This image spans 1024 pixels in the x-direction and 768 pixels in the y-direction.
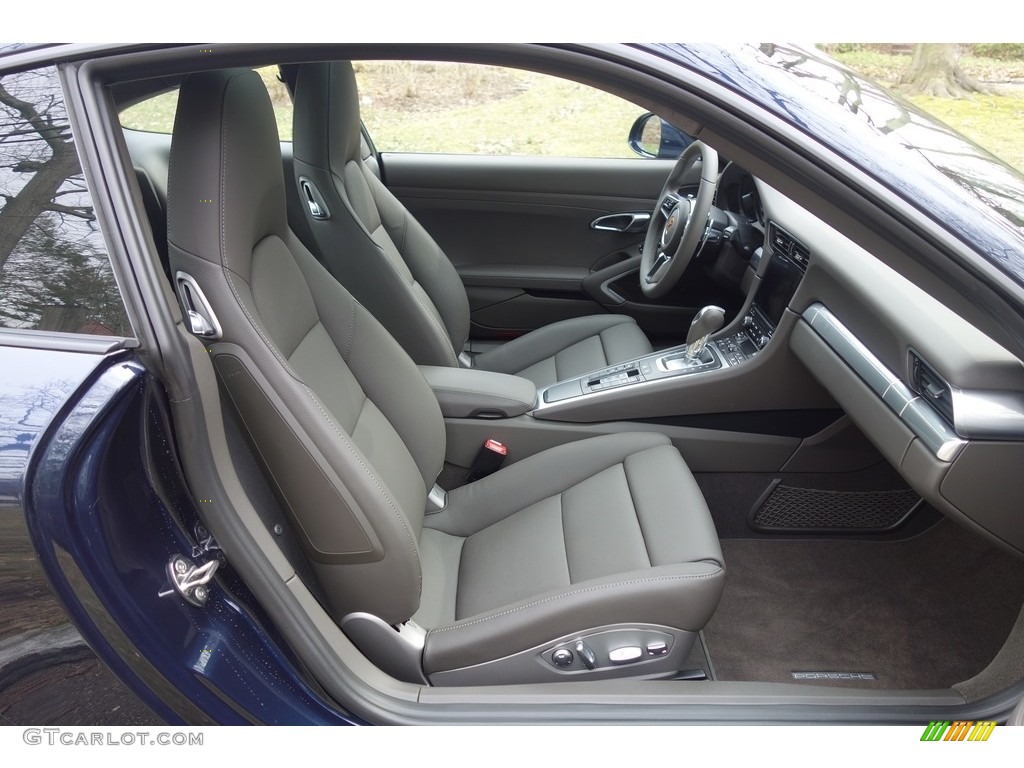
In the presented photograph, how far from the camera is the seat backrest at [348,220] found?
2186 millimetres

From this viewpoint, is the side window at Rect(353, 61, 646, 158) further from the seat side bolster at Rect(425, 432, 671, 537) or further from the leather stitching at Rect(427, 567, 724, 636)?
the leather stitching at Rect(427, 567, 724, 636)

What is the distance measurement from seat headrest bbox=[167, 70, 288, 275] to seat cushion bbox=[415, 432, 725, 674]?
2.55ft

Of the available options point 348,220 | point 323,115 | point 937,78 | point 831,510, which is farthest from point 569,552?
point 937,78

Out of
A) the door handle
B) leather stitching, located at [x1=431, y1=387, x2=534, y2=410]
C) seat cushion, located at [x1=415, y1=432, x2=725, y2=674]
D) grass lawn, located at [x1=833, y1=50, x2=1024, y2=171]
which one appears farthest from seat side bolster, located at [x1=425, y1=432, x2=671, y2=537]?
grass lawn, located at [x1=833, y1=50, x2=1024, y2=171]

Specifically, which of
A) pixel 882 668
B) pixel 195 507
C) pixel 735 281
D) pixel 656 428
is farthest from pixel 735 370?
pixel 195 507

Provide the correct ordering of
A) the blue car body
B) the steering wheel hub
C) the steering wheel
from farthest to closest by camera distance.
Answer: the steering wheel hub < the steering wheel < the blue car body

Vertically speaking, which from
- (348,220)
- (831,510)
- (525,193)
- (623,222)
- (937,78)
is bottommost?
(831,510)

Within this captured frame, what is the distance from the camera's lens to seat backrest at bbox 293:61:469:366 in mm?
2186

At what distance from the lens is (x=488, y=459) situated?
6.56ft

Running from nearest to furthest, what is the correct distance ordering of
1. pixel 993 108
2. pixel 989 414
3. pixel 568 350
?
pixel 989 414, pixel 568 350, pixel 993 108

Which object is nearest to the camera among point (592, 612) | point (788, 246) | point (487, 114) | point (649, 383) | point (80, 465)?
point (80, 465)

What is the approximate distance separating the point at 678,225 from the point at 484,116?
1393 millimetres

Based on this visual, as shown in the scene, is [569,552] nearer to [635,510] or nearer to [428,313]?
[635,510]

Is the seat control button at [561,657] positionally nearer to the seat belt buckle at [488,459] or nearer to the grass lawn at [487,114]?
the seat belt buckle at [488,459]
